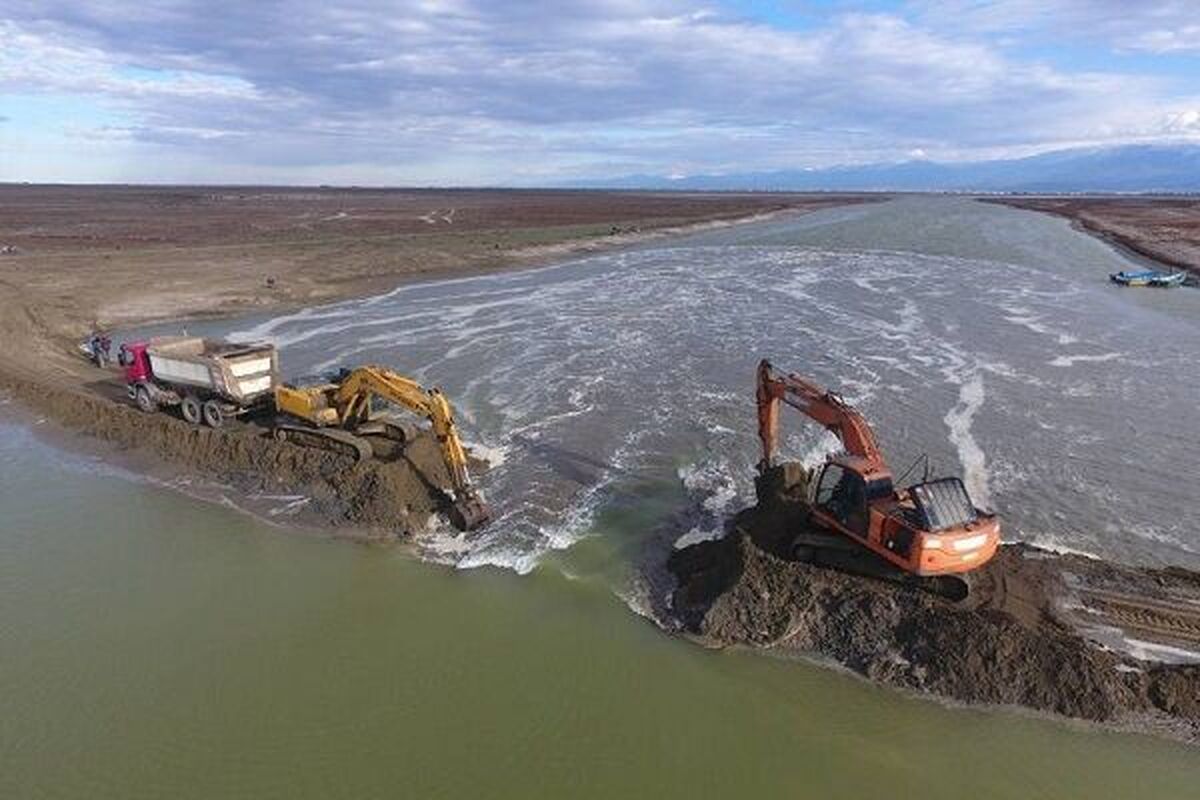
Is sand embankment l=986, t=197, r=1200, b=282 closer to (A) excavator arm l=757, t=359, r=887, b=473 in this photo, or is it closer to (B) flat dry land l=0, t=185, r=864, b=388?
(B) flat dry land l=0, t=185, r=864, b=388

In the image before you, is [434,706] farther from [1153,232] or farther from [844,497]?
[1153,232]

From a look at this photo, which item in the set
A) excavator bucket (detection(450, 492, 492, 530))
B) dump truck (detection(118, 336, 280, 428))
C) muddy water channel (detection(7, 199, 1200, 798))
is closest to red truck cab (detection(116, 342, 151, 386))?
dump truck (detection(118, 336, 280, 428))

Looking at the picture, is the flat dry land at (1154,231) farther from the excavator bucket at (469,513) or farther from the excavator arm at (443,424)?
the excavator arm at (443,424)

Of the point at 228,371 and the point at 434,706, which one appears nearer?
the point at 434,706

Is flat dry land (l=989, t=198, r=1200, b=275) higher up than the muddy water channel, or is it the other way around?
flat dry land (l=989, t=198, r=1200, b=275)

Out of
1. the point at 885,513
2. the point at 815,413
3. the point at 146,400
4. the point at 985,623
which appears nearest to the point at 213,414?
the point at 146,400

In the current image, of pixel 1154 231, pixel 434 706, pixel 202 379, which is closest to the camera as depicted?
pixel 434 706
